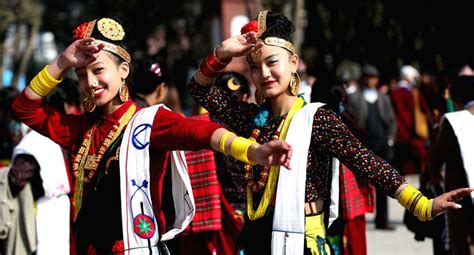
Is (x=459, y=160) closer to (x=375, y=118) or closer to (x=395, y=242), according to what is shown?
(x=395, y=242)

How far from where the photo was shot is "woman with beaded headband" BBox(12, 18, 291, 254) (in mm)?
4469

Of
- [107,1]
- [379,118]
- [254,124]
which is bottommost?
[254,124]

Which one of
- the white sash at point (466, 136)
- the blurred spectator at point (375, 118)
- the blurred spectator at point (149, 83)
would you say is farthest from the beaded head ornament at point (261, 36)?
the blurred spectator at point (375, 118)

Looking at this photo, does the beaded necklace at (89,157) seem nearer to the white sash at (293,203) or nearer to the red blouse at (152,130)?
the red blouse at (152,130)

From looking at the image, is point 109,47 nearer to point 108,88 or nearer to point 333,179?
point 108,88

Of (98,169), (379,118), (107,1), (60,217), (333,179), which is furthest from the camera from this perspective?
(107,1)

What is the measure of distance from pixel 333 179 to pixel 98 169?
1.13 metres

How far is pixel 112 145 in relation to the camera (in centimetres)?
462

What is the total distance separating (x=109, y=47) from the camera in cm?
470

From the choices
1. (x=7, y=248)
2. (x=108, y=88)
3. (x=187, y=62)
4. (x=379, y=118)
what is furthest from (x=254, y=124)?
(x=187, y=62)

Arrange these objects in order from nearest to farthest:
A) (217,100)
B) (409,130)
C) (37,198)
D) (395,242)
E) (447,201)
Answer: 1. (447,201)
2. (217,100)
3. (37,198)
4. (395,242)
5. (409,130)

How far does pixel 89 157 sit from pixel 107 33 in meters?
0.58

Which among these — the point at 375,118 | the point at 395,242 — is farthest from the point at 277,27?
the point at 375,118

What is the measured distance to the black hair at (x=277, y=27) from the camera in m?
4.80
